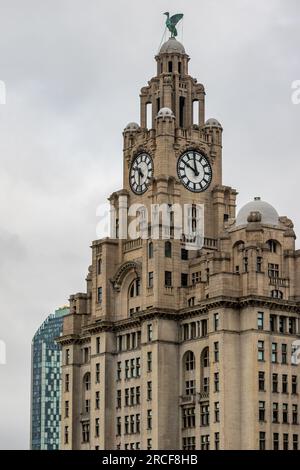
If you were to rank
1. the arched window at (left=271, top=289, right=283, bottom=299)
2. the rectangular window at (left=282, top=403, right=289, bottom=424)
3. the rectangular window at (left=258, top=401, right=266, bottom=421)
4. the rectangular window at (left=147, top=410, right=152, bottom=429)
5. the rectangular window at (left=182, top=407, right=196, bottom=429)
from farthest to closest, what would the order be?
the rectangular window at (left=147, top=410, right=152, bottom=429) < the rectangular window at (left=182, top=407, right=196, bottom=429) < the arched window at (left=271, top=289, right=283, bottom=299) < the rectangular window at (left=282, top=403, right=289, bottom=424) < the rectangular window at (left=258, top=401, right=266, bottom=421)

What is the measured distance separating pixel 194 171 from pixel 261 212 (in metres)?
12.5

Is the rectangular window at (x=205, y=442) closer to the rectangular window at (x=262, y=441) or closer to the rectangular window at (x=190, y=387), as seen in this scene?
the rectangular window at (x=190, y=387)

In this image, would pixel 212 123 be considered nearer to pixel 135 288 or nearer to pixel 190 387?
pixel 135 288

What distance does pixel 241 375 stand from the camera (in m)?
146

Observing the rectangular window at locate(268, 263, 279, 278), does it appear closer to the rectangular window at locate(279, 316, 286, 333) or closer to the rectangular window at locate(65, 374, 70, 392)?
the rectangular window at locate(279, 316, 286, 333)

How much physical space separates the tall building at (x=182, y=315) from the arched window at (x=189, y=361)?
0.35 ft

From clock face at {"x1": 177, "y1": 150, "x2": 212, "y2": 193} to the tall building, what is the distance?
0.38 ft

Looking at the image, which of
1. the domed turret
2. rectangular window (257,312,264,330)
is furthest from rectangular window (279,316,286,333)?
the domed turret

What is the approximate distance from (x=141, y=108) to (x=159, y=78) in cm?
511

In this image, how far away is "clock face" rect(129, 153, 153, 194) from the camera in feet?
535
